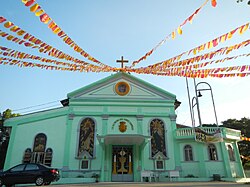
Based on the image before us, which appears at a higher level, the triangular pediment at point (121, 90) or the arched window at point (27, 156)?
the triangular pediment at point (121, 90)

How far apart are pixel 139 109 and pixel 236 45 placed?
1243 centimetres

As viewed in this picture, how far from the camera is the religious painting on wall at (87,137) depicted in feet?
58.4

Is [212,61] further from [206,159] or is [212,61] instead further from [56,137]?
[56,137]

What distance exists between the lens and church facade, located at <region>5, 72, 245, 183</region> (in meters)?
17.1

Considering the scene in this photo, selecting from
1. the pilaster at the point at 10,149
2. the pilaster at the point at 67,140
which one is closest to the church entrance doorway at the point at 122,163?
the pilaster at the point at 67,140

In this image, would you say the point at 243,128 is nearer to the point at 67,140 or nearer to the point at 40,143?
the point at 67,140

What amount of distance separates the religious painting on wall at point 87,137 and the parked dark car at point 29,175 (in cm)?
580

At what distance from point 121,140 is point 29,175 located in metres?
7.12

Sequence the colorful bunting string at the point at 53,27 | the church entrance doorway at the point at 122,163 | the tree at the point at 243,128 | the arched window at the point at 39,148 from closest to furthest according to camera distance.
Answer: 1. the colorful bunting string at the point at 53,27
2. the church entrance doorway at the point at 122,163
3. the arched window at the point at 39,148
4. the tree at the point at 243,128

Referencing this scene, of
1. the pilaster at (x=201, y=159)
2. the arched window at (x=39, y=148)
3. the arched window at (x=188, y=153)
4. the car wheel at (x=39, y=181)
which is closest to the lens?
the car wheel at (x=39, y=181)

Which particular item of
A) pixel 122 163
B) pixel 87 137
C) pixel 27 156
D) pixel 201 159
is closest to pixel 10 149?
pixel 27 156

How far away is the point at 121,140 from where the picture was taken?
16891 mm

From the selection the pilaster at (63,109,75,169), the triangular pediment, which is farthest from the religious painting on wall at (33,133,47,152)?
the triangular pediment

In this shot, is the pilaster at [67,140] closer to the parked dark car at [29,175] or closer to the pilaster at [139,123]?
the parked dark car at [29,175]
